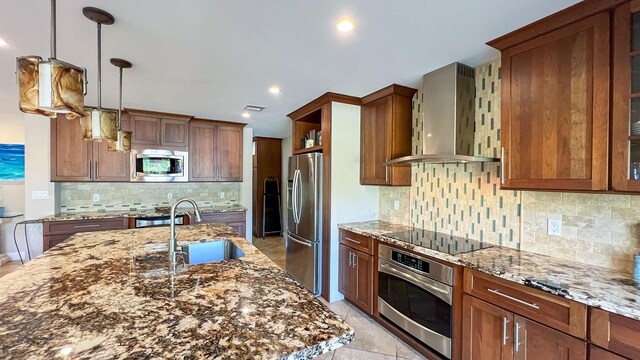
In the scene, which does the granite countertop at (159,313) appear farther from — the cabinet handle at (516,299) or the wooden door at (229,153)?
the wooden door at (229,153)

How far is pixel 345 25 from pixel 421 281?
190 centimetres

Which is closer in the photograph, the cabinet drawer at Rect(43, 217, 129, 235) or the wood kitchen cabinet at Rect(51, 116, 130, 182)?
the cabinet drawer at Rect(43, 217, 129, 235)

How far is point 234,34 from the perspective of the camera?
182 cm

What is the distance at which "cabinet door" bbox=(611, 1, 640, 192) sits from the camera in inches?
53.8

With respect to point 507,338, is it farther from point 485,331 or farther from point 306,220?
point 306,220

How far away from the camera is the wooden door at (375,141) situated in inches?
118

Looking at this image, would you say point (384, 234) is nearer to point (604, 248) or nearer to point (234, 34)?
point (604, 248)

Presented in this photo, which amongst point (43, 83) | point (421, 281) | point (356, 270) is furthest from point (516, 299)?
point (43, 83)

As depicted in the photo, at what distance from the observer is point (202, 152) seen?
14.7 feet

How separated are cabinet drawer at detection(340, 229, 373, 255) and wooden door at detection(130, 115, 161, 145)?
10.1 ft

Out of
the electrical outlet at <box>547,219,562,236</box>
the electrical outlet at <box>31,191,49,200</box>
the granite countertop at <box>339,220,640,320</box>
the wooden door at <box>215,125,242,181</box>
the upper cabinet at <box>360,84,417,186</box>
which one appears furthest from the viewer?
the wooden door at <box>215,125,242,181</box>

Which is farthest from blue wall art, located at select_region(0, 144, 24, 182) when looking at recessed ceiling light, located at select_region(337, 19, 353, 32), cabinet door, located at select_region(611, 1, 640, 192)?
cabinet door, located at select_region(611, 1, 640, 192)

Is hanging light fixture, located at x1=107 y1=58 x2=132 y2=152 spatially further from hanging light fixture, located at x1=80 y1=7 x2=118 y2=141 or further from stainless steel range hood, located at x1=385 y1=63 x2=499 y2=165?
stainless steel range hood, located at x1=385 y1=63 x2=499 y2=165

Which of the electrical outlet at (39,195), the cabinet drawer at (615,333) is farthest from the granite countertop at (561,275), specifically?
the electrical outlet at (39,195)
